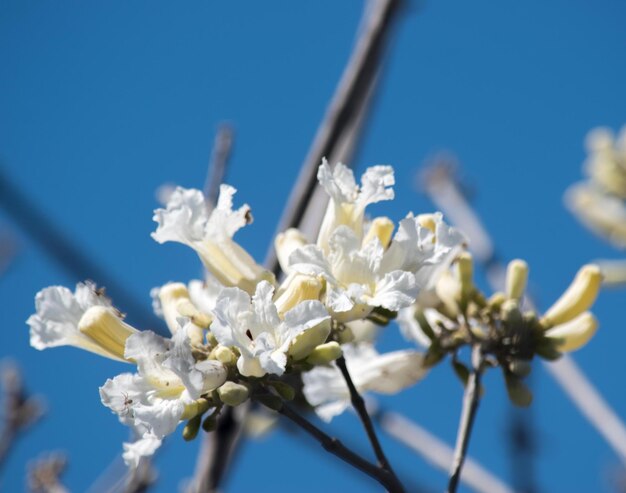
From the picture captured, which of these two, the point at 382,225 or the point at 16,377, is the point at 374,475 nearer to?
the point at 382,225

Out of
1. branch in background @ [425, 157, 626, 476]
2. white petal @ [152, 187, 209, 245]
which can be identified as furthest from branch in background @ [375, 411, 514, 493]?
white petal @ [152, 187, 209, 245]

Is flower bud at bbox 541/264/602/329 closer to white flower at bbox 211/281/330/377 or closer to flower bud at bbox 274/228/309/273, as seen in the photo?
flower bud at bbox 274/228/309/273

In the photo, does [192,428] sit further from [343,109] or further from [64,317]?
[343,109]

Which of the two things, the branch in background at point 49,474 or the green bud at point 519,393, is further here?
the branch in background at point 49,474

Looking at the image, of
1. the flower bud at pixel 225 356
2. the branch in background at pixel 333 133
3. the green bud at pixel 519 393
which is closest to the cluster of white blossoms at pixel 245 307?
the flower bud at pixel 225 356

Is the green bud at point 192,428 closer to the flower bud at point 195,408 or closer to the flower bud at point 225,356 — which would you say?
the flower bud at point 195,408

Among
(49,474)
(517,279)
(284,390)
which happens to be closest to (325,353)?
(284,390)

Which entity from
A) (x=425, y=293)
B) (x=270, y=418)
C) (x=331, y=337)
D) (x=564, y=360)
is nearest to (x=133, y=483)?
(x=331, y=337)
